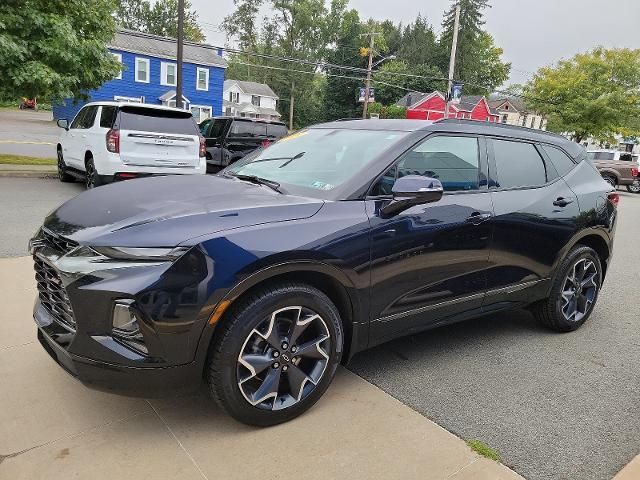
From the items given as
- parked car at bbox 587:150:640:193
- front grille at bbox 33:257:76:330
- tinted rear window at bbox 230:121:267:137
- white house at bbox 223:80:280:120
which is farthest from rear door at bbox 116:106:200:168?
white house at bbox 223:80:280:120

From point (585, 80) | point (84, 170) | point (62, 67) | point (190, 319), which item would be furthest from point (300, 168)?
point (585, 80)

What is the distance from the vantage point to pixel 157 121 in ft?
30.5

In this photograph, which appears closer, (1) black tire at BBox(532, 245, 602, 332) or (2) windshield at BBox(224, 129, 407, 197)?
(2) windshield at BBox(224, 129, 407, 197)

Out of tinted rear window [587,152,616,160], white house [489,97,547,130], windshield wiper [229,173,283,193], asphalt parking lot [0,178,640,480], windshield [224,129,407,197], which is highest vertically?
white house [489,97,547,130]

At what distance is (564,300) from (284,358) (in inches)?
109

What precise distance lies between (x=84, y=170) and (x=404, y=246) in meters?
8.88

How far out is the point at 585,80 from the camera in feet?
97.3

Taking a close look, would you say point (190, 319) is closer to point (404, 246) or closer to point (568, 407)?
point (404, 246)

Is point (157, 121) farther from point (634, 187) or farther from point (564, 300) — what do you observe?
point (634, 187)

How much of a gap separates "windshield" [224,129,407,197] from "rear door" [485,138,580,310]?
97 cm

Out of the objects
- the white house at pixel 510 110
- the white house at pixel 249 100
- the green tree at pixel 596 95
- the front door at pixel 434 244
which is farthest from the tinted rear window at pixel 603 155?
the white house at pixel 510 110

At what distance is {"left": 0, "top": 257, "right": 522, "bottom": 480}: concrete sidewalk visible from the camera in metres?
2.41

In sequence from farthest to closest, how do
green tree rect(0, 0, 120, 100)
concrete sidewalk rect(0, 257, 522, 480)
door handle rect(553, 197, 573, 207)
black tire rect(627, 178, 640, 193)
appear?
black tire rect(627, 178, 640, 193) < green tree rect(0, 0, 120, 100) < door handle rect(553, 197, 573, 207) < concrete sidewalk rect(0, 257, 522, 480)

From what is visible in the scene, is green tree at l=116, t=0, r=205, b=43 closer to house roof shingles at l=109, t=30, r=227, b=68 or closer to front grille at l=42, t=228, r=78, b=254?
house roof shingles at l=109, t=30, r=227, b=68
